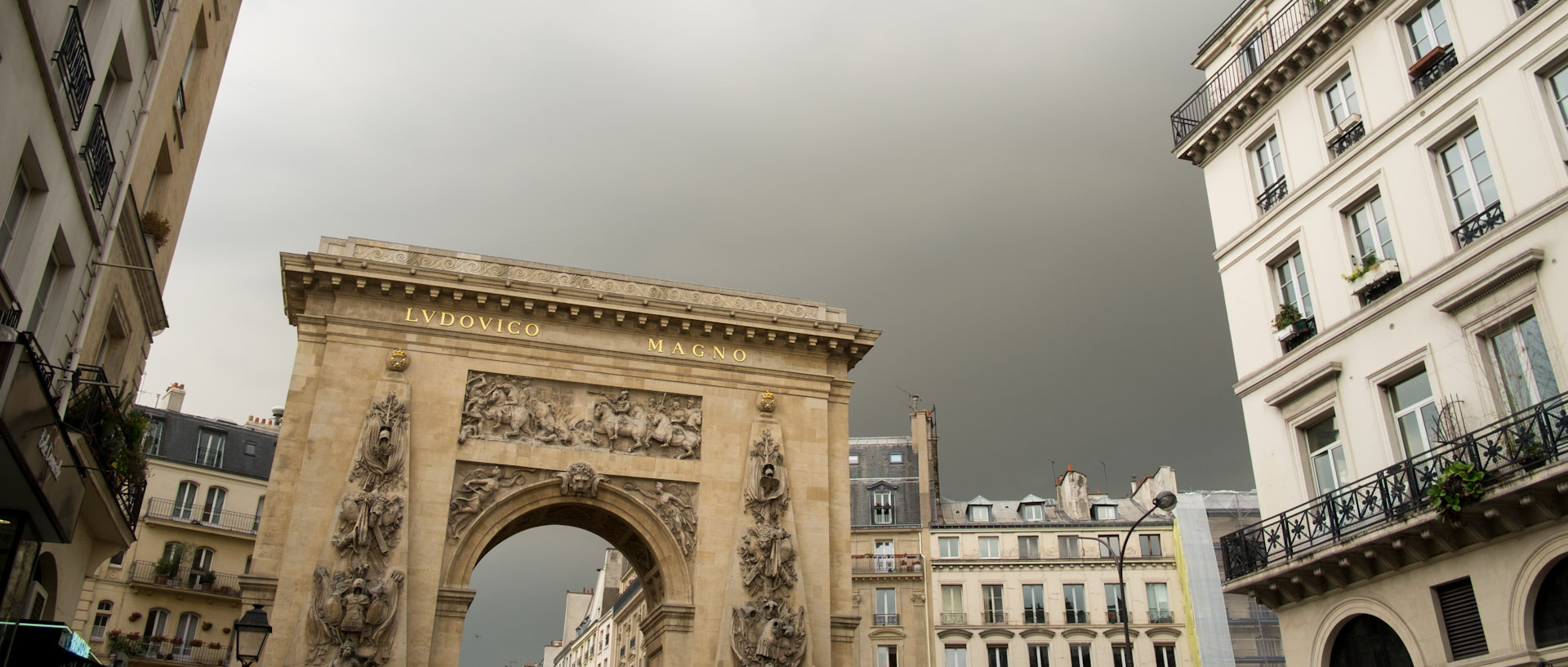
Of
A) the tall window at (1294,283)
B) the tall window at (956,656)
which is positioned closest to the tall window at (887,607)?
the tall window at (956,656)

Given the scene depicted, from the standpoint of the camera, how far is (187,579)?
3203 centimetres

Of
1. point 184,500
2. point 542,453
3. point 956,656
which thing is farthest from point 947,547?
point 184,500

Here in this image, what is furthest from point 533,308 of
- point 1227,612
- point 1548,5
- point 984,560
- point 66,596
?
point 1227,612

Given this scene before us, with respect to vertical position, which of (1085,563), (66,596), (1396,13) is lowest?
(66,596)

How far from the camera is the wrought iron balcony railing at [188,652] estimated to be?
99.9 feet

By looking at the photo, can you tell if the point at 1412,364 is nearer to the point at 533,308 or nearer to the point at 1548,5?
the point at 1548,5

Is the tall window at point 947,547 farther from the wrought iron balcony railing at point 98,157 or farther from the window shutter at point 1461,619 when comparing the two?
the wrought iron balcony railing at point 98,157

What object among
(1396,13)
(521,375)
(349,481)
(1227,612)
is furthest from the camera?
(1227,612)

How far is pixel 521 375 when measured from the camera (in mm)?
24234

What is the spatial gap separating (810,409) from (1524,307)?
600 inches

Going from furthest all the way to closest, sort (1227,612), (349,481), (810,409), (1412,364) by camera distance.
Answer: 1. (1227,612)
2. (810,409)
3. (349,481)
4. (1412,364)

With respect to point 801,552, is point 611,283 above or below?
above

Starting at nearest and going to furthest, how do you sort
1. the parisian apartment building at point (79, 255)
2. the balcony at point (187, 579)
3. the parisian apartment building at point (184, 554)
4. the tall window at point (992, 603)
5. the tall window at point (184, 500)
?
1. the parisian apartment building at point (79, 255)
2. the parisian apartment building at point (184, 554)
3. the balcony at point (187, 579)
4. the tall window at point (184, 500)
5. the tall window at point (992, 603)

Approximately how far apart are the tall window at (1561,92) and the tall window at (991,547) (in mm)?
31549
